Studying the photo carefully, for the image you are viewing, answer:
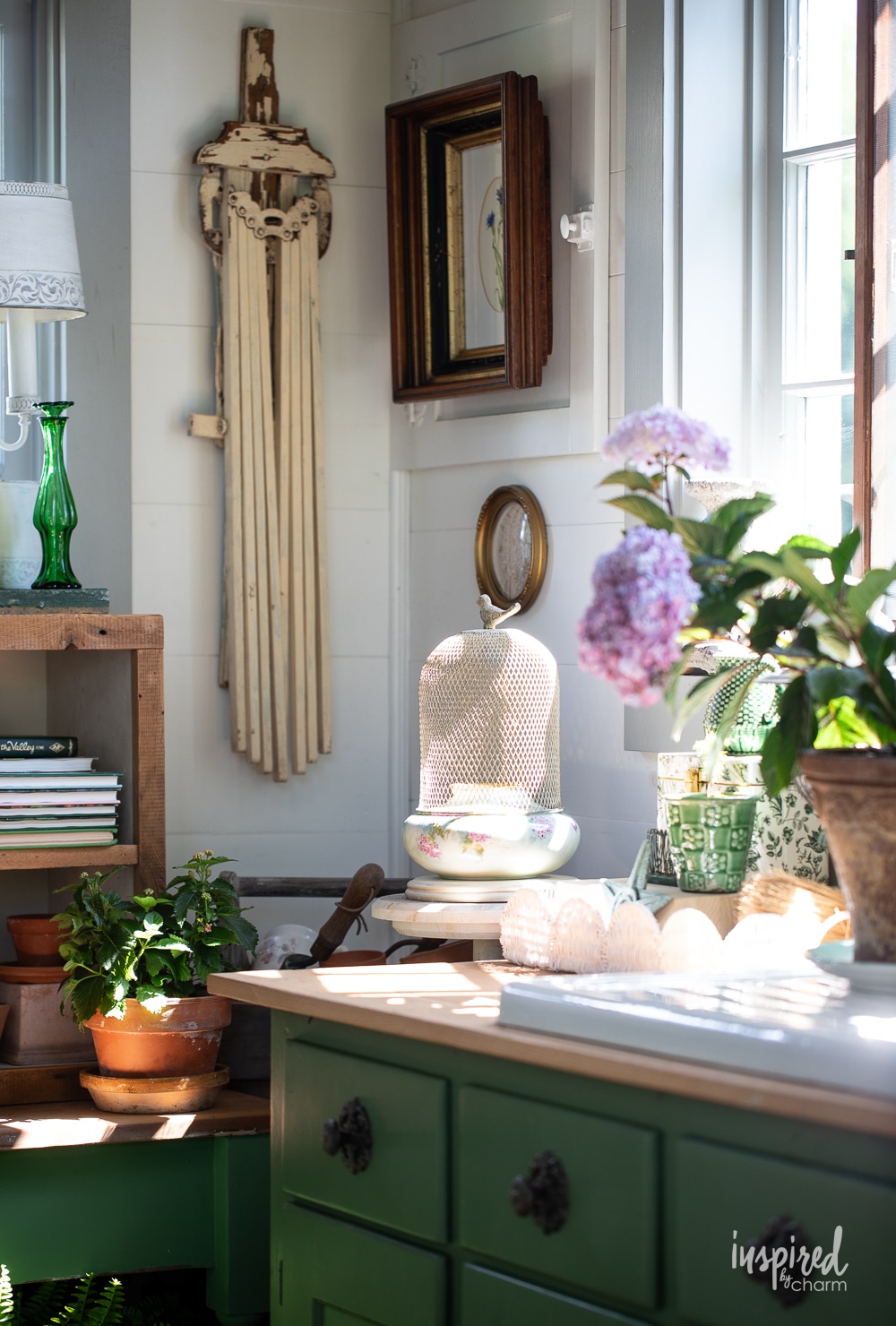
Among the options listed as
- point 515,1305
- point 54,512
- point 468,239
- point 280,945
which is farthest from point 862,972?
point 468,239

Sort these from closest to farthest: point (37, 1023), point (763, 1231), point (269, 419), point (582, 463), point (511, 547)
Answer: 1. point (763, 1231)
2. point (37, 1023)
3. point (582, 463)
4. point (511, 547)
5. point (269, 419)

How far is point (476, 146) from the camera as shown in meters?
2.94

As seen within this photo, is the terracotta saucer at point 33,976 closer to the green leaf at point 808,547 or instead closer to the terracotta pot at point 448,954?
the terracotta pot at point 448,954

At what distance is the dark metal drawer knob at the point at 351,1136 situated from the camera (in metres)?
1.77

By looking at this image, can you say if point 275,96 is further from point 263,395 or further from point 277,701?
point 277,701

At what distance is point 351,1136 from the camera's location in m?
1.79

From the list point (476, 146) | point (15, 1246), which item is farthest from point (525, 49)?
point (15, 1246)

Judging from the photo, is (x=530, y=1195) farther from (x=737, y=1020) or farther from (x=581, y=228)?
(x=581, y=228)

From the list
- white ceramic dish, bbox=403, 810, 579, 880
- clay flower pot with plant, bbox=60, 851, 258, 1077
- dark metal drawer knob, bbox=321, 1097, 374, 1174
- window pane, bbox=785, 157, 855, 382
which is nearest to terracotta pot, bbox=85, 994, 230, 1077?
clay flower pot with plant, bbox=60, 851, 258, 1077

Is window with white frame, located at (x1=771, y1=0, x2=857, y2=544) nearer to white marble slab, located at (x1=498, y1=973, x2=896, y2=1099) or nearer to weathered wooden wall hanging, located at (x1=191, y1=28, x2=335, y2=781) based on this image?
weathered wooden wall hanging, located at (x1=191, y1=28, x2=335, y2=781)

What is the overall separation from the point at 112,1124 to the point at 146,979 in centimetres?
22

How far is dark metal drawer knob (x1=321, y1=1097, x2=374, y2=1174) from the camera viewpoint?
177 cm

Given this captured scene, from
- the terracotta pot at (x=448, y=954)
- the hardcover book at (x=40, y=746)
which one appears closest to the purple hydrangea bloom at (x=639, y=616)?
the terracotta pot at (x=448, y=954)

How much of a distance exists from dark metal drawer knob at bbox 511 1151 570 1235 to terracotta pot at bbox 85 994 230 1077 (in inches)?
36.9
